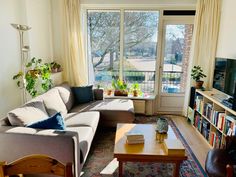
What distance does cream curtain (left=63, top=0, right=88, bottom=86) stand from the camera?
3.95 m

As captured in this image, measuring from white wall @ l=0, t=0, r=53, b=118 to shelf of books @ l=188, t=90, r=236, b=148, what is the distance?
3.05 meters

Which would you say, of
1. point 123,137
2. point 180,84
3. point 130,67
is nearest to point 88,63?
point 130,67

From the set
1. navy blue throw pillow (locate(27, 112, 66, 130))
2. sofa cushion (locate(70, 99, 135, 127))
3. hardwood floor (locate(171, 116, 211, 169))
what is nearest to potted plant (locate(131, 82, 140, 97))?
sofa cushion (locate(70, 99, 135, 127))

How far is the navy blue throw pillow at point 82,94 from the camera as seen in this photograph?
378cm

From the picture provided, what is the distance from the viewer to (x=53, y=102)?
9.68 feet

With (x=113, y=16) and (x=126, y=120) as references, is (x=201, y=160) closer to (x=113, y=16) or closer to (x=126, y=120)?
(x=126, y=120)

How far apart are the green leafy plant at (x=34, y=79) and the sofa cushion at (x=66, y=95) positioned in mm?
241

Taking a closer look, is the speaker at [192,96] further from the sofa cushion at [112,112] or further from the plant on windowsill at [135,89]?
the sofa cushion at [112,112]

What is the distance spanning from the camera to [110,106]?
3.49m

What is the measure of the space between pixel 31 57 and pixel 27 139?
2039 mm

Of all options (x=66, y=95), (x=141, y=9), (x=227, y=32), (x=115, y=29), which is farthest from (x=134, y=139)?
(x=141, y=9)

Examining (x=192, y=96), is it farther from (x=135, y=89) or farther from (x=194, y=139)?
(x=135, y=89)

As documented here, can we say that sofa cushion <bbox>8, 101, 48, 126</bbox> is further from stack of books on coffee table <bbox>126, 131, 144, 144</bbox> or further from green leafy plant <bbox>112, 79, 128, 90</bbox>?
green leafy plant <bbox>112, 79, 128, 90</bbox>

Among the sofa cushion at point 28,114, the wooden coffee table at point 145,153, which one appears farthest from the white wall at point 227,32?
the sofa cushion at point 28,114
